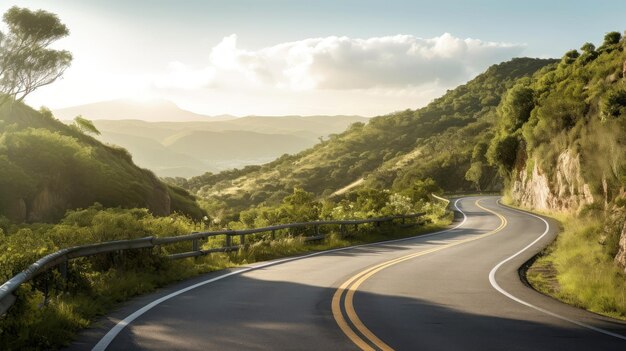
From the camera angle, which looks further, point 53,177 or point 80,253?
point 53,177

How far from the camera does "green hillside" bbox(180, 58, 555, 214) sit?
12175 centimetres

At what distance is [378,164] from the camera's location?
16738 centimetres

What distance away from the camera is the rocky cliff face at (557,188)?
40594 mm

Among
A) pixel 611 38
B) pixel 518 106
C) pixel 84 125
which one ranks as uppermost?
pixel 611 38

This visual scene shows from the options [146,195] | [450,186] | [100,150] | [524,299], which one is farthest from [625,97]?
[450,186]

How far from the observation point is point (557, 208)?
47.8 meters

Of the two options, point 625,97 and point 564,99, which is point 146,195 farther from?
point 564,99

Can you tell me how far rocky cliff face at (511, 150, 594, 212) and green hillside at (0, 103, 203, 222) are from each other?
92.2 ft

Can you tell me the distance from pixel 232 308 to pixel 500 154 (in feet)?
203

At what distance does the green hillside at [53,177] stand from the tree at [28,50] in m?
5.80

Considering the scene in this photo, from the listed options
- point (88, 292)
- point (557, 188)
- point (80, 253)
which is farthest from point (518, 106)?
Result: point (88, 292)

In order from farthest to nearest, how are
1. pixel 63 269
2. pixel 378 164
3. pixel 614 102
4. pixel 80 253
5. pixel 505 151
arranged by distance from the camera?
pixel 378 164
pixel 505 151
pixel 614 102
pixel 80 253
pixel 63 269

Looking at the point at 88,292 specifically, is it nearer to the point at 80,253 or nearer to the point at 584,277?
the point at 80,253

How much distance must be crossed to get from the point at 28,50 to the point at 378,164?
126 metres
